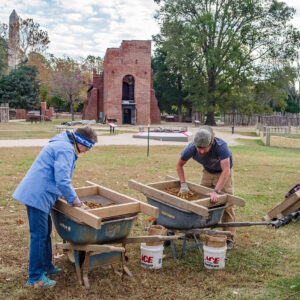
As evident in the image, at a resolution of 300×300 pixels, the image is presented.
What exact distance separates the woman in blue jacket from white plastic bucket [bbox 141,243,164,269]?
3.76 feet

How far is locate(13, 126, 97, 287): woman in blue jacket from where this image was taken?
411 centimetres

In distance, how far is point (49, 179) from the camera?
13.8 feet

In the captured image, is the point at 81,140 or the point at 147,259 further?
the point at 147,259

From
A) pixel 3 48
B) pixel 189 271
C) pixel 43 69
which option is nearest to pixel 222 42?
pixel 3 48

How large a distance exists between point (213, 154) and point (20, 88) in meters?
49.8

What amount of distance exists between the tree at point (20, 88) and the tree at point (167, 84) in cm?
1667

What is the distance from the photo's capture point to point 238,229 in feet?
22.0

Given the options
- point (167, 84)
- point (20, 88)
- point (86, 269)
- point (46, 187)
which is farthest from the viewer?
point (167, 84)

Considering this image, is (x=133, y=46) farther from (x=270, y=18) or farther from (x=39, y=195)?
(x=39, y=195)

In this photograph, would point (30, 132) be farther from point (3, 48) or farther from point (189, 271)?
point (189, 271)

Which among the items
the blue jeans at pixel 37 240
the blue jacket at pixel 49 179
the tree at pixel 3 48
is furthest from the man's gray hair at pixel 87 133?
the tree at pixel 3 48

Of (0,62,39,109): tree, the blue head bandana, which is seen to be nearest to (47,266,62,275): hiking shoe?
the blue head bandana

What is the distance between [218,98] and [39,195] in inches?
1576

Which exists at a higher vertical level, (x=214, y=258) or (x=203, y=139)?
(x=203, y=139)
